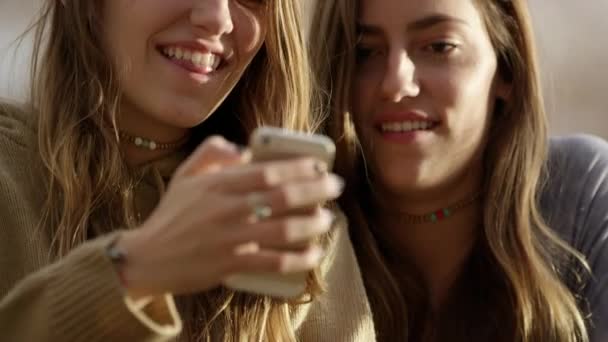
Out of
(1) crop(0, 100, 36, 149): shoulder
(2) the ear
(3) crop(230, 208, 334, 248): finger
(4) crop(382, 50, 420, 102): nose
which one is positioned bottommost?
(1) crop(0, 100, 36, 149): shoulder

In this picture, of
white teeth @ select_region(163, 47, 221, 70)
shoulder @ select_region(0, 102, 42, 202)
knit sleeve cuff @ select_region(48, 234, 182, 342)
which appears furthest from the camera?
white teeth @ select_region(163, 47, 221, 70)

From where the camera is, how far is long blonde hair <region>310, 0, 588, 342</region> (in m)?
2.00

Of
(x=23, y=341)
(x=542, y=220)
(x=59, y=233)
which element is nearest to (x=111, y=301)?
(x=23, y=341)

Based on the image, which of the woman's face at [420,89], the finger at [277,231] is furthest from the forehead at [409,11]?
the finger at [277,231]

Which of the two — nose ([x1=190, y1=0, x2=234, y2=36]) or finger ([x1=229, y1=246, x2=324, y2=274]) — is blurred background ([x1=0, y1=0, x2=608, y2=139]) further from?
finger ([x1=229, y1=246, x2=324, y2=274])

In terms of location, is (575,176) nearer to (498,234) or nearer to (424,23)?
(498,234)

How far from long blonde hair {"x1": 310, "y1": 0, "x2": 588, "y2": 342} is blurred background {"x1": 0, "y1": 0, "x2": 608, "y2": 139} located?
2.72 m

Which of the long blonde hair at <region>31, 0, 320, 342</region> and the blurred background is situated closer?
the long blonde hair at <region>31, 0, 320, 342</region>

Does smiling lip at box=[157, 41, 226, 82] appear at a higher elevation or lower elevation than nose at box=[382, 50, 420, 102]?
higher

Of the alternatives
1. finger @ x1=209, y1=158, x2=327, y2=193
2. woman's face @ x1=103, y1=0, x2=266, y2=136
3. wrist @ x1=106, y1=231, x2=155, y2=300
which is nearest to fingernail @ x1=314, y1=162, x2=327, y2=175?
finger @ x1=209, y1=158, x2=327, y2=193

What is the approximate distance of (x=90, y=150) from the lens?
1718 mm

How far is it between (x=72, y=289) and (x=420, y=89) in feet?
3.26

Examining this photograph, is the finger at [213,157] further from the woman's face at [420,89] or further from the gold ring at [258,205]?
the woman's face at [420,89]

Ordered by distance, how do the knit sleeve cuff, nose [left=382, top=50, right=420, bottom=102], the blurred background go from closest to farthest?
the knit sleeve cuff → nose [left=382, top=50, right=420, bottom=102] → the blurred background
